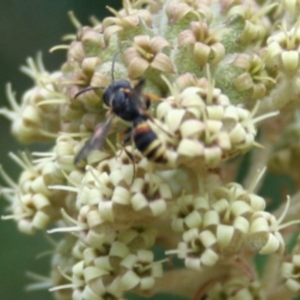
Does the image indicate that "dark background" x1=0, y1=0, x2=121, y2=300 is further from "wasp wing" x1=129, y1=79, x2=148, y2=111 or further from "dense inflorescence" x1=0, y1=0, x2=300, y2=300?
"wasp wing" x1=129, y1=79, x2=148, y2=111

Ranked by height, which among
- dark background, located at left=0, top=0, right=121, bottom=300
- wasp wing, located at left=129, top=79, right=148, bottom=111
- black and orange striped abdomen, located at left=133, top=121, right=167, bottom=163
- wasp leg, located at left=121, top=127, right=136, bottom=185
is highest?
dark background, located at left=0, top=0, right=121, bottom=300

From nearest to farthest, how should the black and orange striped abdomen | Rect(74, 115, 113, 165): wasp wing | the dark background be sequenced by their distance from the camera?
1. the black and orange striped abdomen
2. Rect(74, 115, 113, 165): wasp wing
3. the dark background

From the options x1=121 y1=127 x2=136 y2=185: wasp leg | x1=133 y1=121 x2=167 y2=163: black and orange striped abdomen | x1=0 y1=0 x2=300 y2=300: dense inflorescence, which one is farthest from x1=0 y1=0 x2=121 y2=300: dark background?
x1=133 y1=121 x2=167 y2=163: black and orange striped abdomen

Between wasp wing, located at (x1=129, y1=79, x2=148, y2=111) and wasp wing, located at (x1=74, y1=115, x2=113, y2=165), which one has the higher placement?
wasp wing, located at (x1=129, y1=79, x2=148, y2=111)

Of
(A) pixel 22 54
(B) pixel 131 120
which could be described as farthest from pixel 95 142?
(A) pixel 22 54

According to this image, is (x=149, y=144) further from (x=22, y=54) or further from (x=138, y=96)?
(x=22, y=54)

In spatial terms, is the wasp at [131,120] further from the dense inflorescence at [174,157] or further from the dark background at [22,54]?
the dark background at [22,54]

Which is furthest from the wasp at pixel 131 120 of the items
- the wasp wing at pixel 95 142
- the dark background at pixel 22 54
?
the dark background at pixel 22 54
